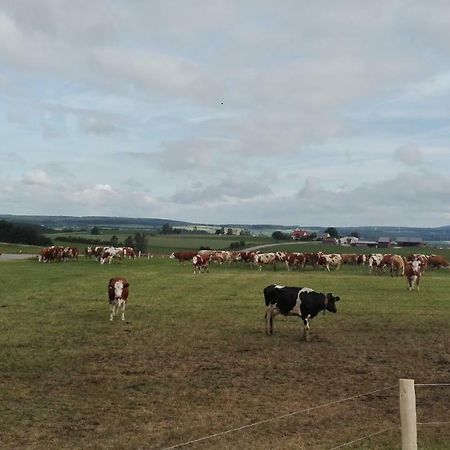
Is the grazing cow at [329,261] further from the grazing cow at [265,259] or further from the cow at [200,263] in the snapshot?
the cow at [200,263]

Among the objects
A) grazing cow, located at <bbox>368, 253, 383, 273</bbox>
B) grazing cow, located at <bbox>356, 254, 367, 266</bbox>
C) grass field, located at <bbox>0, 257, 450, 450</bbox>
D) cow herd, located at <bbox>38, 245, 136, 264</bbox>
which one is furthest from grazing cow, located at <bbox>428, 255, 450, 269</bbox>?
grass field, located at <bbox>0, 257, 450, 450</bbox>

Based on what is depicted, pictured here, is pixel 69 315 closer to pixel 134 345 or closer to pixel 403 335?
pixel 134 345

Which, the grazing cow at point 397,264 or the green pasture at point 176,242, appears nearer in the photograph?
the grazing cow at point 397,264

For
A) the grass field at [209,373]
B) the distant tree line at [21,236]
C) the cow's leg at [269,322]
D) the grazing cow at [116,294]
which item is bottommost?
the grass field at [209,373]

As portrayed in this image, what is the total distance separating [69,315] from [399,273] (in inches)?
1169

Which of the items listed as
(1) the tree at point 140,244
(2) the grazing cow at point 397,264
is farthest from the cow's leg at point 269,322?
(1) the tree at point 140,244

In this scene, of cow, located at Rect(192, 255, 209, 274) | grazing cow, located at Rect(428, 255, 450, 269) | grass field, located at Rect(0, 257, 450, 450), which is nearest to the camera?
grass field, located at Rect(0, 257, 450, 450)

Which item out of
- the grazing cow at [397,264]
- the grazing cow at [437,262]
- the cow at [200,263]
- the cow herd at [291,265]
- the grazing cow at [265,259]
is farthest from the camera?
the grazing cow at [265,259]

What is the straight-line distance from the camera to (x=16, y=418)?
9648 millimetres

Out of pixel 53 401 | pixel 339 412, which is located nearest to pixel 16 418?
pixel 53 401

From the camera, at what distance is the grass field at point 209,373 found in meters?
9.20

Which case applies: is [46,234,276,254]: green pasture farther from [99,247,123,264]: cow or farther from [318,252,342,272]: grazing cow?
[318,252,342,272]: grazing cow

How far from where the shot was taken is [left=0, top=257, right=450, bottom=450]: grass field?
9.20m

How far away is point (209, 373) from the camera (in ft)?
41.9
